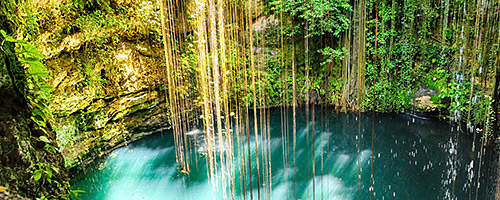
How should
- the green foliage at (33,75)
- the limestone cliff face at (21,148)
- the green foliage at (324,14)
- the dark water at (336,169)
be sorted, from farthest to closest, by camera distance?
the green foliage at (324,14)
the dark water at (336,169)
the green foliage at (33,75)
the limestone cliff face at (21,148)

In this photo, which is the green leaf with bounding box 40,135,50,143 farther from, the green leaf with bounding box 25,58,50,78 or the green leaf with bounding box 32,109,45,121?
the green leaf with bounding box 25,58,50,78

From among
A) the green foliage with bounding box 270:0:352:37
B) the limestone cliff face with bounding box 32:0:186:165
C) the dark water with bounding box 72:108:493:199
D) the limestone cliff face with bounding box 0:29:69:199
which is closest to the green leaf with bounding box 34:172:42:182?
the limestone cliff face with bounding box 0:29:69:199

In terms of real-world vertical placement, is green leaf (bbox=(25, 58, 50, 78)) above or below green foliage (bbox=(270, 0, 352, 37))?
below

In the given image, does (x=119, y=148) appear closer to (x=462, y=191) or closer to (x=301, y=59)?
(x=301, y=59)

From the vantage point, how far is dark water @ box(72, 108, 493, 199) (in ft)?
10.2

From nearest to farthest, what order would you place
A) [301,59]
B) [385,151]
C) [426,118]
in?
1. [385,151]
2. [426,118]
3. [301,59]

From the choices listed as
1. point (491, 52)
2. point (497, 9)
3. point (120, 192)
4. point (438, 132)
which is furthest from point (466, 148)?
point (120, 192)

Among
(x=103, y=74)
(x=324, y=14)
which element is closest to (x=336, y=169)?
(x=324, y=14)

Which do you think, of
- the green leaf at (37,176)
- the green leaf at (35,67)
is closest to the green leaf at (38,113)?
the green leaf at (35,67)

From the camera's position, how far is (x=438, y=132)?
165 inches

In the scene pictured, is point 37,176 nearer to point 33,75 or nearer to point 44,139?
point 44,139

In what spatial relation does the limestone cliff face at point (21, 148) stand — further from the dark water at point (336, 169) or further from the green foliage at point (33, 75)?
the dark water at point (336, 169)

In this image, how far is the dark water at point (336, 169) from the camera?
122 inches

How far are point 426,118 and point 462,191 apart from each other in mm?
1791
